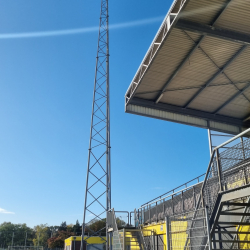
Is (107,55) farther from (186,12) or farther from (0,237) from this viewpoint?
→ (0,237)

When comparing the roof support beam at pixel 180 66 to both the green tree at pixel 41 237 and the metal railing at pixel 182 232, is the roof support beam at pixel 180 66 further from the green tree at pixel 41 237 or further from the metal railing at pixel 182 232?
the green tree at pixel 41 237

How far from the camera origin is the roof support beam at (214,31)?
11.4 metres

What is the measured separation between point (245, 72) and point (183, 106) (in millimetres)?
4787

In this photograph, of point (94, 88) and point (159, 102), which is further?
point (94, 88)

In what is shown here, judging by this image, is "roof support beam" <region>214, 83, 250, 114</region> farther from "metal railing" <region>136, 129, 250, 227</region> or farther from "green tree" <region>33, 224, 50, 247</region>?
"green tree" <region>33, 224, 50, 247</region>

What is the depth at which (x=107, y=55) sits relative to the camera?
27.0 metres

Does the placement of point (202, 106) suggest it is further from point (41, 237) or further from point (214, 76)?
point (41, 237)

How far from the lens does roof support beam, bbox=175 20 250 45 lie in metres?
11.4

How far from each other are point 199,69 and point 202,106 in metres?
Result: 4.49

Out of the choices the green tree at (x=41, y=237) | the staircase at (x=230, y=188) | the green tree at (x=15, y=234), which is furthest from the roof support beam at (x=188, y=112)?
the green tree at (x=15, y=234)

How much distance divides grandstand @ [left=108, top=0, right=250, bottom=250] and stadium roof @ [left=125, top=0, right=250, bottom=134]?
0.12 feet

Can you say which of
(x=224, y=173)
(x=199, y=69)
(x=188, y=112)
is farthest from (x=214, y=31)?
(x=188, y=112)

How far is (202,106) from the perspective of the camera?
63.0 ft

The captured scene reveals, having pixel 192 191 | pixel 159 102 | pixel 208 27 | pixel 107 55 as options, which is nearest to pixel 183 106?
pixel 159 102
